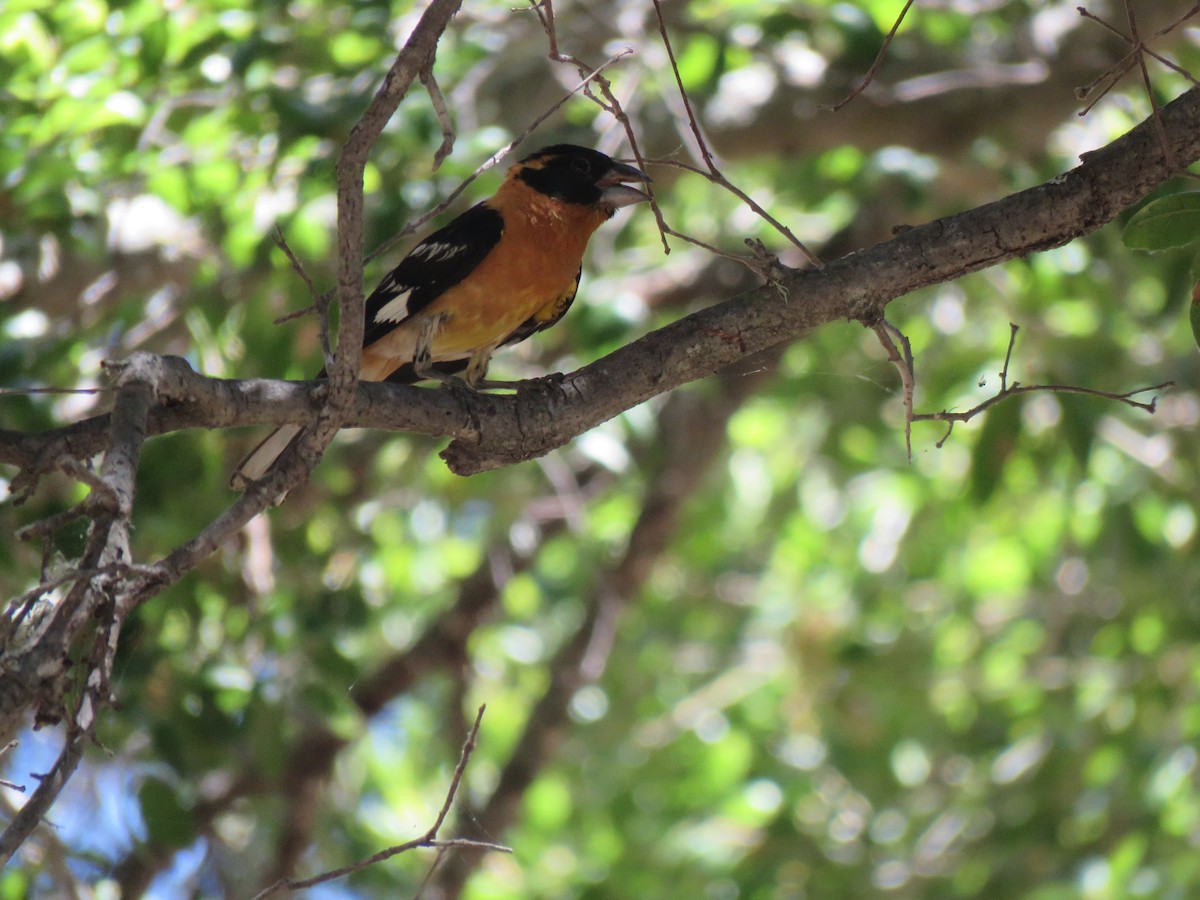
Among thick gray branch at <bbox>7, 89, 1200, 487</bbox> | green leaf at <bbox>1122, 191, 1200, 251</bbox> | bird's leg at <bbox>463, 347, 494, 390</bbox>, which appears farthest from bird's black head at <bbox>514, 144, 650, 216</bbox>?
green leaf at <bbox>1122, 191, 1200, 251</bbox>

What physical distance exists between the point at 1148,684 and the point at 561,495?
2.96m

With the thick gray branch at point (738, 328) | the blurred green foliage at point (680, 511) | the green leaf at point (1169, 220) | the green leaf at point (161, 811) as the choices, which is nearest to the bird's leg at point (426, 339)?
the blurred green foliage at point (680, 511)

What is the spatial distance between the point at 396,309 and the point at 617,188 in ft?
3.08

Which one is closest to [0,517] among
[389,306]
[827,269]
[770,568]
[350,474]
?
[389,306]

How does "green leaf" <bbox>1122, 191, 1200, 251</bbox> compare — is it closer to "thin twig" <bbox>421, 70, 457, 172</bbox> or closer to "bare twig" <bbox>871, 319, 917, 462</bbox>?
"bare twig" <bbox>871, 319, 917, 462</bbox>

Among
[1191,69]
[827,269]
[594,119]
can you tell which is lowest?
[827,269]

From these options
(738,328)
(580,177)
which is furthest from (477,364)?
(738,328)

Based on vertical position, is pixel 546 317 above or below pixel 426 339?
above

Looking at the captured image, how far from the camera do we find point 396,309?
438 cm

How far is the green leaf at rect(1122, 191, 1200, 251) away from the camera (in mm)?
2615

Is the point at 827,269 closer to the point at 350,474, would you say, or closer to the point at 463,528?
the point at 350,474

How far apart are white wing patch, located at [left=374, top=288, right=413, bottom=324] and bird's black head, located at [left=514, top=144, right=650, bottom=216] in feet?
2.29

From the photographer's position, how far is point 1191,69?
216 inches

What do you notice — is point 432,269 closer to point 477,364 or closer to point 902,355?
point 477,364
